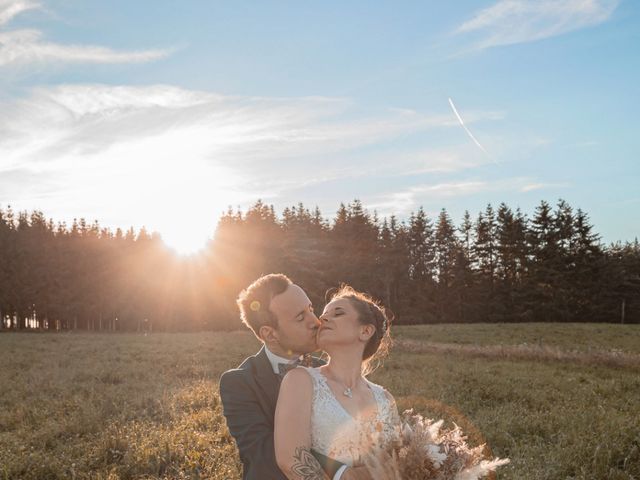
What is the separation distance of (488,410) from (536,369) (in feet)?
29.6

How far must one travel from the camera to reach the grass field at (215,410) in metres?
8.54

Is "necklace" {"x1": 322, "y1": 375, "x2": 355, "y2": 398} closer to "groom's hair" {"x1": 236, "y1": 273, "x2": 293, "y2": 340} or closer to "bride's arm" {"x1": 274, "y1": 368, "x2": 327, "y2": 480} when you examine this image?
"bride's arm" {"x1": 274, "y1": 368, "x2": 327, "y2": 480}

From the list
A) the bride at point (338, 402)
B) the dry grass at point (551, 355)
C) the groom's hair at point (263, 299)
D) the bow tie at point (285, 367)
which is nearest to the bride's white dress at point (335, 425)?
the bride at point (338, 402)

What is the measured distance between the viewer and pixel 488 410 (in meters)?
12.8

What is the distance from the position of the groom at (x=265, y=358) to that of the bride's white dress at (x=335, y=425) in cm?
45

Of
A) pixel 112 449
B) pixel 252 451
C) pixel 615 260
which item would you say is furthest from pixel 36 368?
pixel 615 260

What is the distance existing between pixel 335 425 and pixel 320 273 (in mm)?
66250

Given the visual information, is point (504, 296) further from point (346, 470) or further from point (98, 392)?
point (346, 470)

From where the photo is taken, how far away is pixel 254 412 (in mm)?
3832

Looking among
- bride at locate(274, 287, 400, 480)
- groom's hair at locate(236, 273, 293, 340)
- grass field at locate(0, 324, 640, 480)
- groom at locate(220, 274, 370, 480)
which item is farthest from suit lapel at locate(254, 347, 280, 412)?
grass field at locate(0, 324, 640, 480)

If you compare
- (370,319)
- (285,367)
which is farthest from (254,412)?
(370,319)

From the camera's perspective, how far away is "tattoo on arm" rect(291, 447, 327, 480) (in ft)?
10.1

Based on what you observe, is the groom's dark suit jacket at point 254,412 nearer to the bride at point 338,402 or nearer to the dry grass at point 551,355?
the bride at point 338,402

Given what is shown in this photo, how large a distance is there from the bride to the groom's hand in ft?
0.15
